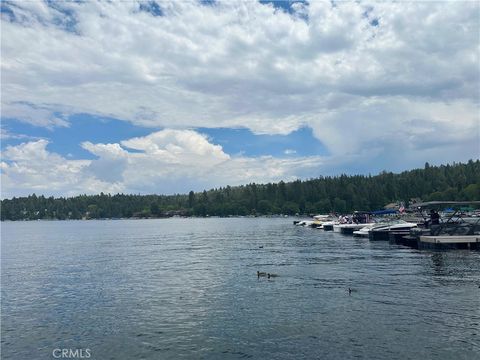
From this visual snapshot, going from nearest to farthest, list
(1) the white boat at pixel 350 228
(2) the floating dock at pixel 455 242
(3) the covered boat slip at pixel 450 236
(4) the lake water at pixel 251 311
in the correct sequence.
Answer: (4) the lake water at pixel 251 311
(2) the floating dock at pixel 455 242
(3) the covered boat slip at pixel 450 236
(1) the white boat at pixel 350 228

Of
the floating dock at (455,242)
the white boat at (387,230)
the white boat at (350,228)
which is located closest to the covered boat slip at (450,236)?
the floating dock at (455,242)

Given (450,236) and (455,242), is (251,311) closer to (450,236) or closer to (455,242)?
(455,242)

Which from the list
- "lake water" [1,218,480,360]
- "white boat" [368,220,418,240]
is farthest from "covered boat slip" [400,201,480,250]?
"white boat" [368,220,418,240]

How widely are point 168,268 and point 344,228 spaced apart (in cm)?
8428

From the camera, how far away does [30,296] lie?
48312mm

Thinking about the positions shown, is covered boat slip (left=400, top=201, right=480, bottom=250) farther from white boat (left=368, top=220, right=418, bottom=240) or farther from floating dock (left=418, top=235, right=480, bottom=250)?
white boat (left=368, top=220, right=418, bottom=240)

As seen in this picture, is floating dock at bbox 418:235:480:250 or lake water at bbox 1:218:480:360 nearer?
lake water at bbox 1:218:480:360

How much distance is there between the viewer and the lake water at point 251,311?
2920 cm

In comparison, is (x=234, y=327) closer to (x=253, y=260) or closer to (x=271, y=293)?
(x=271, y=293)

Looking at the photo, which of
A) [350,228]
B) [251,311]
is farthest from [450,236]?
[251,311]

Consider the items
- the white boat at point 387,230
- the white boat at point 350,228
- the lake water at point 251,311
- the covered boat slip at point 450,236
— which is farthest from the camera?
the white boat at point 350,228

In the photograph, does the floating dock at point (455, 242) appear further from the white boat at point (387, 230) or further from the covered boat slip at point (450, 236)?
the white boat at point (387, 230)

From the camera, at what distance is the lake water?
2920 centimetres

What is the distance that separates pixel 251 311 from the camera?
38156 mm
